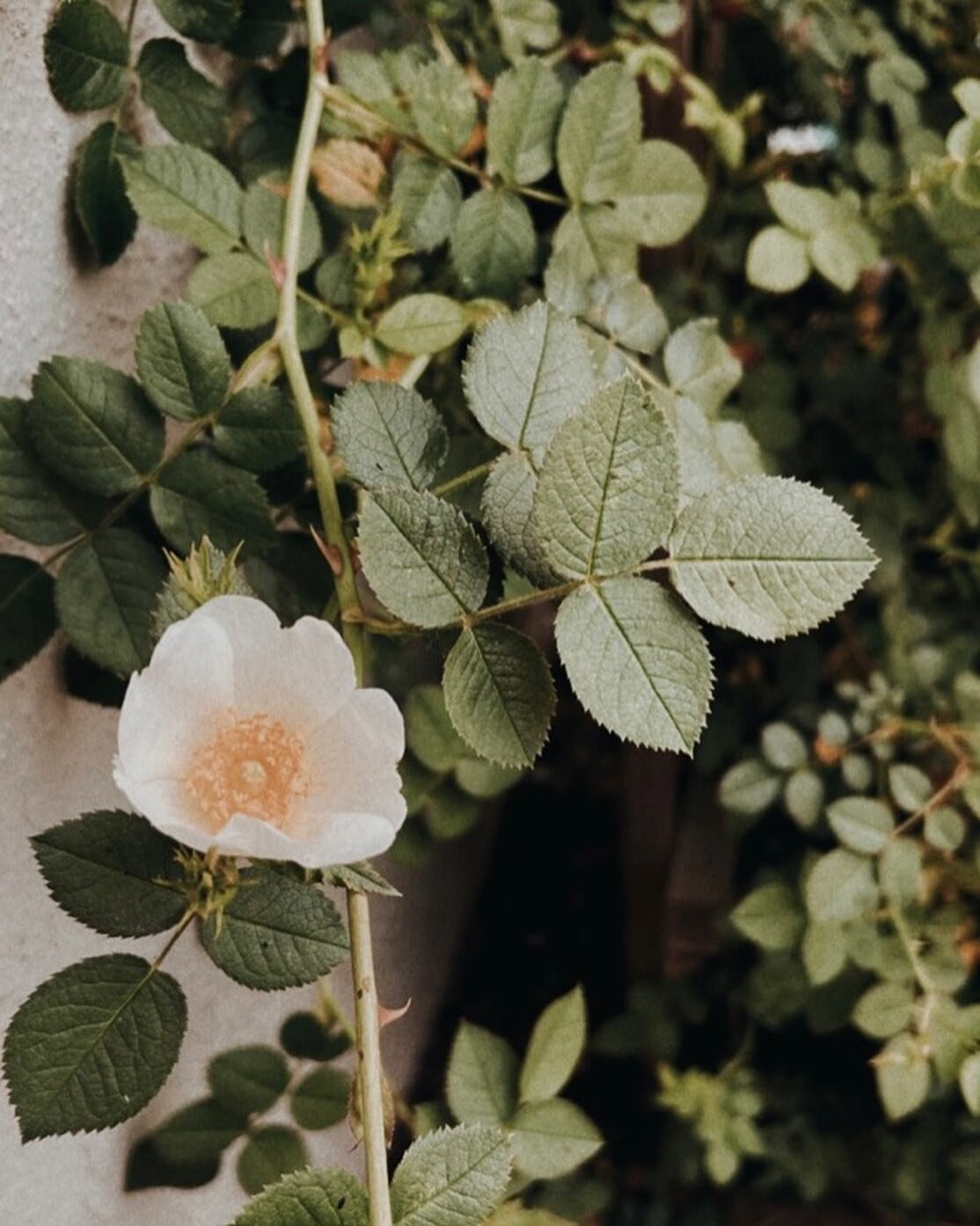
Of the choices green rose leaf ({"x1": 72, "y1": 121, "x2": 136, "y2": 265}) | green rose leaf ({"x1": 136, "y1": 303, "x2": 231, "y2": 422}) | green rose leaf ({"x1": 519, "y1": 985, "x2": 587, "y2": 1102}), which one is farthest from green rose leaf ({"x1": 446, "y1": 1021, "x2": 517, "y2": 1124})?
green rose leaf ({"x1": 72, "y1": 121, "x2": 136, "y2": 265})

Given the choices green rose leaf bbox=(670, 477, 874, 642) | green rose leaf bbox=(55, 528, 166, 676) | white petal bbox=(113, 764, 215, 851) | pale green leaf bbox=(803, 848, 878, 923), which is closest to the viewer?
white petal bbox=(113, 764, 215, 851)

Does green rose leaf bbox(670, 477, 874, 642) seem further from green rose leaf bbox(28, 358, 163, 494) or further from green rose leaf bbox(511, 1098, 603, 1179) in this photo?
green rose leaf bbox(511, 1098, 603, 1179)

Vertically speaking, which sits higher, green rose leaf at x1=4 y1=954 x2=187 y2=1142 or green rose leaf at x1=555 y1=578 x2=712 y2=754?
green rose leaf at x1=555 y1=578 x2=712 y2=754

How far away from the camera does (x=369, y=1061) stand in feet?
1.85

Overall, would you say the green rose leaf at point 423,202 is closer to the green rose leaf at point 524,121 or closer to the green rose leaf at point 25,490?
the green rose leaf at point 524,121

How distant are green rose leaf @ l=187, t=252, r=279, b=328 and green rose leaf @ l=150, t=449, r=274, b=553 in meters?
0.10

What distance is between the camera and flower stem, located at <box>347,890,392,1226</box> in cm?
53

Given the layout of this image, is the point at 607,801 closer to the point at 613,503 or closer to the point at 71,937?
the point at 71,937

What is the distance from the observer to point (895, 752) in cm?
116

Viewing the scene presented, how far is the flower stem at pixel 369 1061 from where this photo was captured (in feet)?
1.75

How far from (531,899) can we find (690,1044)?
0.30m

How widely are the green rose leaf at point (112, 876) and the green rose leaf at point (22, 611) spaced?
0.15m

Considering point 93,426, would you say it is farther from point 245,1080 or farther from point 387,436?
point 245,1080

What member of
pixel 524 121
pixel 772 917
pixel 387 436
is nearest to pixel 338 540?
pixel 387 436
